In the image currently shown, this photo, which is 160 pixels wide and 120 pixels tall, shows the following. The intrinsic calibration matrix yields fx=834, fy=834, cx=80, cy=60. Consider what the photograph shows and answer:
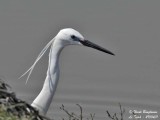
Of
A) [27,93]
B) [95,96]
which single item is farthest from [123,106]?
[27,93]

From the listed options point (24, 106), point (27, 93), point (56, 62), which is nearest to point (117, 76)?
point (27, 93)

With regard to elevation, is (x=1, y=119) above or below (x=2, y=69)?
below

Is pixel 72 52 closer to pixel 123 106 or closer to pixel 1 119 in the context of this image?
pixel 123 106

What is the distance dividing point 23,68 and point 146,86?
1.95m

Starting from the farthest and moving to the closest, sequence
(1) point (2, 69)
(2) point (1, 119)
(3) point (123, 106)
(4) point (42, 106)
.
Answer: (1) point (2, 69)
(3) point (123, 106)
(4) point (42, 106)
(2) point (1, 119)

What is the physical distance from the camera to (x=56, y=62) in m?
9.73

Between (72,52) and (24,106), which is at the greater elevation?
(72,52)

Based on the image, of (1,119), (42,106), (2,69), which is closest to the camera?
(1,119)

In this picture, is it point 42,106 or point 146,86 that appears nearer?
point 42,106

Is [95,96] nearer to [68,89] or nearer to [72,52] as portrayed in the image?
[68,89]

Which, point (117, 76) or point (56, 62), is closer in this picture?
point (56, 62)

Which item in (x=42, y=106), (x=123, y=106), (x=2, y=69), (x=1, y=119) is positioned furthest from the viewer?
(x=2, y=69)

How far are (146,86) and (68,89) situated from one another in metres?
1.25

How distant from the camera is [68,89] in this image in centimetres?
1283
